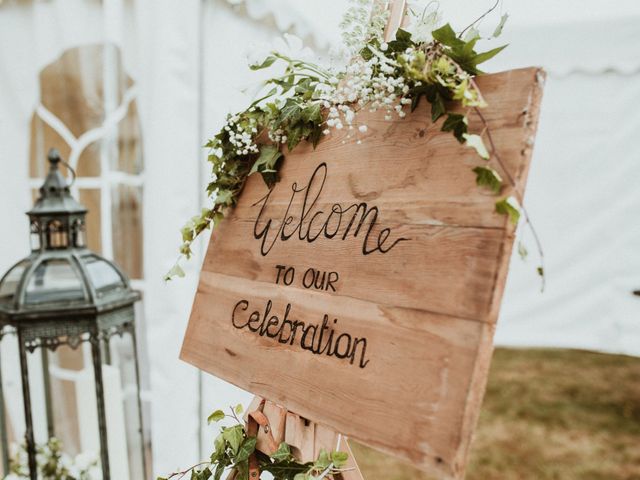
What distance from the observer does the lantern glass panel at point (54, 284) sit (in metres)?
1.32

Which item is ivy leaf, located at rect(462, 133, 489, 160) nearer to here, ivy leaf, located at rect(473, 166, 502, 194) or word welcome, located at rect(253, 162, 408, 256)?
ivy leaf, located at rect(473, 166, 502, 194)

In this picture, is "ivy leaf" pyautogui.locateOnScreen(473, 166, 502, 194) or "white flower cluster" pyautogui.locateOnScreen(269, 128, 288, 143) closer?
"ivy leaf" pyautogui.locateOnScreen(473, 166, 502, 194)

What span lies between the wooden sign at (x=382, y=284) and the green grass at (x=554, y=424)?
1.90 metres

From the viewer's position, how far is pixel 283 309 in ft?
3.01

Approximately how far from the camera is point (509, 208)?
2.12 feet

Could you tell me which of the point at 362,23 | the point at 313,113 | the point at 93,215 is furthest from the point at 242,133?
the point at 93,215

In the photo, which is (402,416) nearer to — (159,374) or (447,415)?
(447,415)

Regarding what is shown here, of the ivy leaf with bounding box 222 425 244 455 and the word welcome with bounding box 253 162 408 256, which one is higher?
the word welcome with bounding box 253 162 408 256

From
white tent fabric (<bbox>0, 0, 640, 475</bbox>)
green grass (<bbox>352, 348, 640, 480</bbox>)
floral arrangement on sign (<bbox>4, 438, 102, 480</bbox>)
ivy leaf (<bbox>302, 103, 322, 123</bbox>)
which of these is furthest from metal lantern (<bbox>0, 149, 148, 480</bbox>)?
green grass (<bbox>352, 348, 640, 480</bbox>)

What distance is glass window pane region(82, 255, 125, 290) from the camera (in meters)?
1.38

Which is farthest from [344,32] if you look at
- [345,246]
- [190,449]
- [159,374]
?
[190,449]

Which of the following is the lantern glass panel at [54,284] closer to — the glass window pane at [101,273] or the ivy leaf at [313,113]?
the glass window pane at [101,273]

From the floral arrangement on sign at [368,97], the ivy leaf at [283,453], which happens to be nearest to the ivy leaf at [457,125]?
the floral arrangement on sign at [368,97]

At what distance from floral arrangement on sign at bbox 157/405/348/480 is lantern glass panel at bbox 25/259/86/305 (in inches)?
20.8
